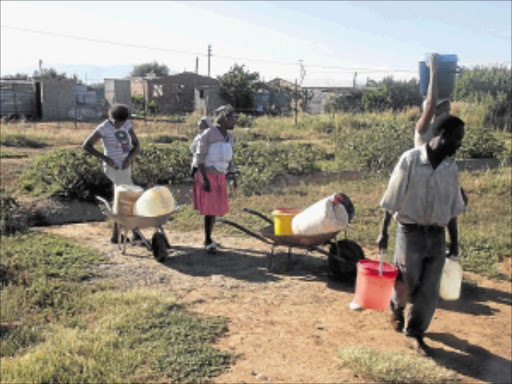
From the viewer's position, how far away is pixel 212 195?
6.34 metres

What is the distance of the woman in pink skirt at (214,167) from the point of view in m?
6.11

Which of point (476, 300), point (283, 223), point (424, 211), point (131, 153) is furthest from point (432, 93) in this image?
point (131, 153)

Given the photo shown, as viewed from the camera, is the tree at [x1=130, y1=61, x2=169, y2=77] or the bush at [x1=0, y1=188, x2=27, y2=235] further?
the tree at [x1=130, y1=61, x2=169, y2=77]

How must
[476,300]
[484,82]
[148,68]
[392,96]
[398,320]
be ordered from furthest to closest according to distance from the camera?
[148,68] → [392,96] → [484,82] → [476,300] → [398,320]

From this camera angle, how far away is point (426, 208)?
372cm

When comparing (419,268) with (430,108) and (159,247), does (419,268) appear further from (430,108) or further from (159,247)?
(159,247)

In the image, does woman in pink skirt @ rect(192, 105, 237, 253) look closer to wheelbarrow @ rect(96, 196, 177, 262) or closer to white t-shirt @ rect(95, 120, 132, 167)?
wheelbarrow @ rect(96, 196, 177, 262)

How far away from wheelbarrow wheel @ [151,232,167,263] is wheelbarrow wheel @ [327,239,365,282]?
6.22 ft

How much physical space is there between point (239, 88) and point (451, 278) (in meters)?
32.9

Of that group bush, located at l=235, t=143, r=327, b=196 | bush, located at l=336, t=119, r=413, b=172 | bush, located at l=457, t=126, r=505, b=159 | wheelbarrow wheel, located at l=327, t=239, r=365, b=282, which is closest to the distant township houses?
bush, located at l=235, t=143, r=327, b=196

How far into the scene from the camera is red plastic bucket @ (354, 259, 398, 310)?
3955 mm

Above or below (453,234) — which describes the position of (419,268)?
below

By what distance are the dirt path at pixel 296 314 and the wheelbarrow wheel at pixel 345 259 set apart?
107mm

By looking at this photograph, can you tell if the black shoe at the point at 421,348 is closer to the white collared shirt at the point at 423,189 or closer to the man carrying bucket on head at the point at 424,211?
the man carrying bucket on head at the point at 424,211
